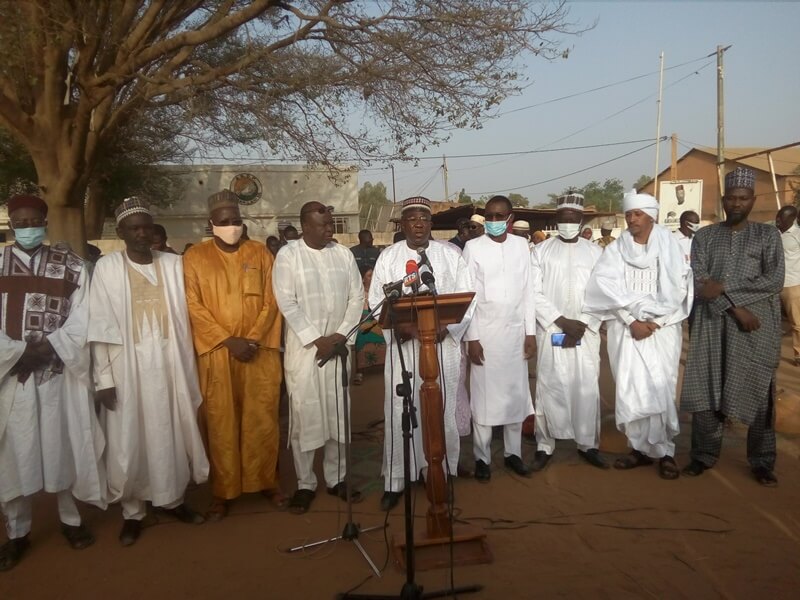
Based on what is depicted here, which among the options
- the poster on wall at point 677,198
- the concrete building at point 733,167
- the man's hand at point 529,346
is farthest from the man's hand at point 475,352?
the concrete building at point 733,167

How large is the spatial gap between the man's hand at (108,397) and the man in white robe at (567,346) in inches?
124

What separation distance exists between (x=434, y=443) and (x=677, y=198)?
11871 millimetres

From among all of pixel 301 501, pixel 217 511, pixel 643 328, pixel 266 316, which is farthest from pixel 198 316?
pixel 643 328

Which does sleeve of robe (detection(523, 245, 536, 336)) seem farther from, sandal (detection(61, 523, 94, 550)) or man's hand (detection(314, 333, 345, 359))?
sandal (detection(61, 523, 94, 550))

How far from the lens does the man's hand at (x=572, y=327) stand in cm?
475

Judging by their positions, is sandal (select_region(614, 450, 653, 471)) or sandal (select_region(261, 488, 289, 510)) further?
sandal (select_region(614, 450, 653, 471))

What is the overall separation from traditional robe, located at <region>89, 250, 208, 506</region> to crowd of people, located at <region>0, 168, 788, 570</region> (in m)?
0.01

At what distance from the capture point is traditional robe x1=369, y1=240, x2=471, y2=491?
420 centimetres

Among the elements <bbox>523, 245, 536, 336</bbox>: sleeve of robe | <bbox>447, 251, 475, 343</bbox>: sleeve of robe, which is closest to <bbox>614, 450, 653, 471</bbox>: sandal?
<bbox>523, 245, 536, 336</bbox>: sleeve of robe

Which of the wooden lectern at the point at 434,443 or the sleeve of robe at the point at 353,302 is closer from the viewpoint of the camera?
the wooden lectern at the point at 434,443

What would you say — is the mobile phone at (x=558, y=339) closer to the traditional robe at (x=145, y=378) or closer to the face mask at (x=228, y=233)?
the face mask at (x=228, y=233)

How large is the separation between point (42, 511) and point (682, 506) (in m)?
4.51

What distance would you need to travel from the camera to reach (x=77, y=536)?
380cm

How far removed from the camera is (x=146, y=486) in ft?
12.8
